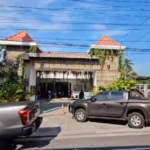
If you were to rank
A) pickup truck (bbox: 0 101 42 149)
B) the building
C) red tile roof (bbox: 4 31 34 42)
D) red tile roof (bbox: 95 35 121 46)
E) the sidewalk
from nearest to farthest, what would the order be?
pickup truck (bbox: 0 101 42 149)
the sidewalk
the building
red tile roof (bbox: 4 31 34 42)
red tile roof (bbox: 95 35 121 46)

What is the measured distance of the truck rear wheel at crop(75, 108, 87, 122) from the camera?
508 inches

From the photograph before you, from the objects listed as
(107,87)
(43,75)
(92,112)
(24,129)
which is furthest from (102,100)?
(43,75)

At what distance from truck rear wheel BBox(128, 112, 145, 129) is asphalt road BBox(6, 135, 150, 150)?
5.47 ft

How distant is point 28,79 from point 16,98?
30.0 ft

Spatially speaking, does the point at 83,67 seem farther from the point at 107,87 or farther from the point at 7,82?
the point at 7,82

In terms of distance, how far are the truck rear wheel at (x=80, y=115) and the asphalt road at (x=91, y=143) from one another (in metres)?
3.67

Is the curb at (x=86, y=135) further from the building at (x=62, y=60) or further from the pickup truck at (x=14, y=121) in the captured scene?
the building at (x=62, y=60)

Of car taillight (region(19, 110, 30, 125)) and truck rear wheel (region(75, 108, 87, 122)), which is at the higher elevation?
car taillight (region(19, 110, 30, 125))

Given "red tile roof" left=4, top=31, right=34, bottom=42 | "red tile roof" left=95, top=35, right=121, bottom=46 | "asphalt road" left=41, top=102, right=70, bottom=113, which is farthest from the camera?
"red tile roof" left=95, top=35, right=121, bottom=46

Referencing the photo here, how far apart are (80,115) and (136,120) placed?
3.01 metres

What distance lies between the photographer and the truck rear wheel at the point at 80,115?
1290 centimetres

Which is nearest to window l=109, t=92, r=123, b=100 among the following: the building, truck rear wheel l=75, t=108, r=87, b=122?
truck rear wheel l=75, t=108, r=87, b=122

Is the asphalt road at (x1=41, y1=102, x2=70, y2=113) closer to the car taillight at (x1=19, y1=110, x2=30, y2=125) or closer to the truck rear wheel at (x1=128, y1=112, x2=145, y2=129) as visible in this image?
the truck rear wheel at (x1=128, y1=112, x2=145, y2=129)

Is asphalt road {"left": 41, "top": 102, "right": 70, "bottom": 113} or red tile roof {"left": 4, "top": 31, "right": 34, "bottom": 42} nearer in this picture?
asphalt road {"left": 41, "top": 102, "right": 70, "bottom": 113}
